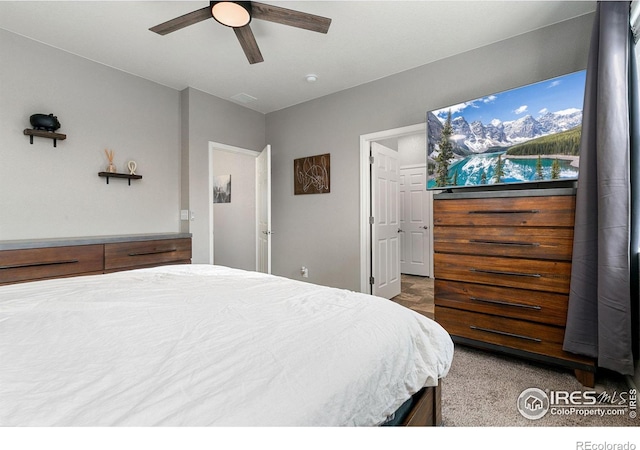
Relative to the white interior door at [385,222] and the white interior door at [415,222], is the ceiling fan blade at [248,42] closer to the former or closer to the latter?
the white interior door at [385,222]

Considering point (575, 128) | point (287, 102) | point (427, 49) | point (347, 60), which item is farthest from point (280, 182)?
point (575, 128)

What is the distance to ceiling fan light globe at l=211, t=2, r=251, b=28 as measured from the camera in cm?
178

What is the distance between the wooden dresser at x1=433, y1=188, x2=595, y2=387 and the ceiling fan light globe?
1.93 meters

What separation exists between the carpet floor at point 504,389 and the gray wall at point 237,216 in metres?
3.50

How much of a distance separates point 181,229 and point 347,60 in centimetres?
268

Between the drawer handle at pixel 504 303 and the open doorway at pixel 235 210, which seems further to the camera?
the open doorway at pixel 235 210

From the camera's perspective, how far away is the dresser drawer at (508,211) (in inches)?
77.3

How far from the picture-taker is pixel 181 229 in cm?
359

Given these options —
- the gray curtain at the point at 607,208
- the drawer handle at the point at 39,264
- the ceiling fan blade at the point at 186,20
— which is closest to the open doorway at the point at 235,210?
the drawer handle at the point at 39,264

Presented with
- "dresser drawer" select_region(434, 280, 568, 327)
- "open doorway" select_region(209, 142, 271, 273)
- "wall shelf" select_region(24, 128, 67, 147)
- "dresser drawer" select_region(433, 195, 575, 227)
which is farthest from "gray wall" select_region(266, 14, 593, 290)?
"wall shelf" select_region(24, 128, 67, 147)

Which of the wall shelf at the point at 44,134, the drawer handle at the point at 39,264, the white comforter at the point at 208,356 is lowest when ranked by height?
the white comforter at the point at 208,356

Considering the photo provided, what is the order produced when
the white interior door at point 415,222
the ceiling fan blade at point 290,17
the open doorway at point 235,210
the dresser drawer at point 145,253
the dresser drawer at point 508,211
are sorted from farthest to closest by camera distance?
the white interior door at point 415,222
the open doorway at point 235,210
the dresser drawer at point 145,253
the dresser drawer at point 508,211
the ceiling fan blade at point 290,17
